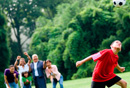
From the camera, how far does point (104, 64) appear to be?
6.96 m

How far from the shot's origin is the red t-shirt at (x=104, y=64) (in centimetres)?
695

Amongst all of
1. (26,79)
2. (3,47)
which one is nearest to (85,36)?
(3,47)

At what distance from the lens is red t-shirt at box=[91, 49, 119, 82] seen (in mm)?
6949

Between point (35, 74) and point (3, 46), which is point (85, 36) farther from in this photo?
point (35, 74)

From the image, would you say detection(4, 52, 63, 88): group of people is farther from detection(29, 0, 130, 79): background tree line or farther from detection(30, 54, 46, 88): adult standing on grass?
detection(29, 0, 130, 79): background tree line

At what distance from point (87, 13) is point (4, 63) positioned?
13.3m

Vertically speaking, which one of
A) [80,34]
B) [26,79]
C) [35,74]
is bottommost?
[80,34]

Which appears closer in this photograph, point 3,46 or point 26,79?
point 26,79

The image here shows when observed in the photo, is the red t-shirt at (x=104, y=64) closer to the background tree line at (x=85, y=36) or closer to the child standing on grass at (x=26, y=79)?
the child standing on grass at (x=26, y=79)

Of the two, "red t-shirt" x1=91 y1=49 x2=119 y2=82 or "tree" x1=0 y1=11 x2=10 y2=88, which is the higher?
"red t-shirt" x1=91 y1=49 x2=119 y2=82

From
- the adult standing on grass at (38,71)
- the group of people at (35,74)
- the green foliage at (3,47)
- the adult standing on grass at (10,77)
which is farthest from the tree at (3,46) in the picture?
the adult standing on grass at (38,71)

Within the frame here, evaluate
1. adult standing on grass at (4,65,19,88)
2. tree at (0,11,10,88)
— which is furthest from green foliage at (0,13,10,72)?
adult standing on grass at (4,65,19,88)

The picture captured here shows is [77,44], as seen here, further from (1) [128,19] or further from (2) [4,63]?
(2) [4,63]

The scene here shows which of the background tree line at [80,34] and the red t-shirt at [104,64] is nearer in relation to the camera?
the red t-shirt at [104,64]
